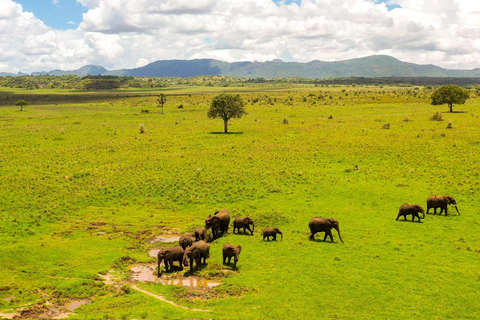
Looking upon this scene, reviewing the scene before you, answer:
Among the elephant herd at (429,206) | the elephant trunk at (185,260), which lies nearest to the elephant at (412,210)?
the elephant herd at (429,206)

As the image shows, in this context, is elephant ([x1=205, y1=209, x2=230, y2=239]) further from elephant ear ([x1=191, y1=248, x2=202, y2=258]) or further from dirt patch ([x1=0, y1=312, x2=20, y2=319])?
dirt patch ([x1=0, y1=312, x2=20, y2=319])

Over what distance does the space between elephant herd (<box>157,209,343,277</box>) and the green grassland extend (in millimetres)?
820

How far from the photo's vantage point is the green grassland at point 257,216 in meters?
18.8

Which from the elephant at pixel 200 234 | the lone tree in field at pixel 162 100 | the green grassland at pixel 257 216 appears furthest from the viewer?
the lone tree in field at pixel 162 100

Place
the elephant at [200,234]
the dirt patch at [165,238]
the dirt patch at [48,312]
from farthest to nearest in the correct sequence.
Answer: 1. the dirt patch at [165,238]
2. the elephant at [200,234]
3. the dirt patch at [48,312]

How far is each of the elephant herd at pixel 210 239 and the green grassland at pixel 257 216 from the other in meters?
0.82

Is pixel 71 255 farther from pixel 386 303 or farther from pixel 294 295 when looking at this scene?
pixel 386 303

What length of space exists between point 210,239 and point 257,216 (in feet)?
20.8

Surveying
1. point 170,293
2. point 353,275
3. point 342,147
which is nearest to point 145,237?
point 170,293

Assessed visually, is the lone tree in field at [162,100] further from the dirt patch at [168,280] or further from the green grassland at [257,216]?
the dirt patch at [168,280]

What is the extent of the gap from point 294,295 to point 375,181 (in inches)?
1110

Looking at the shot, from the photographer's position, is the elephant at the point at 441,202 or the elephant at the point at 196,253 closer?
the elephant at the point at 196,253

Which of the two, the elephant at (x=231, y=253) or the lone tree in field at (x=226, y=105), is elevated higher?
the lone tree in field at (x=226, y=105)

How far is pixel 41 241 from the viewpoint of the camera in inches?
1065
